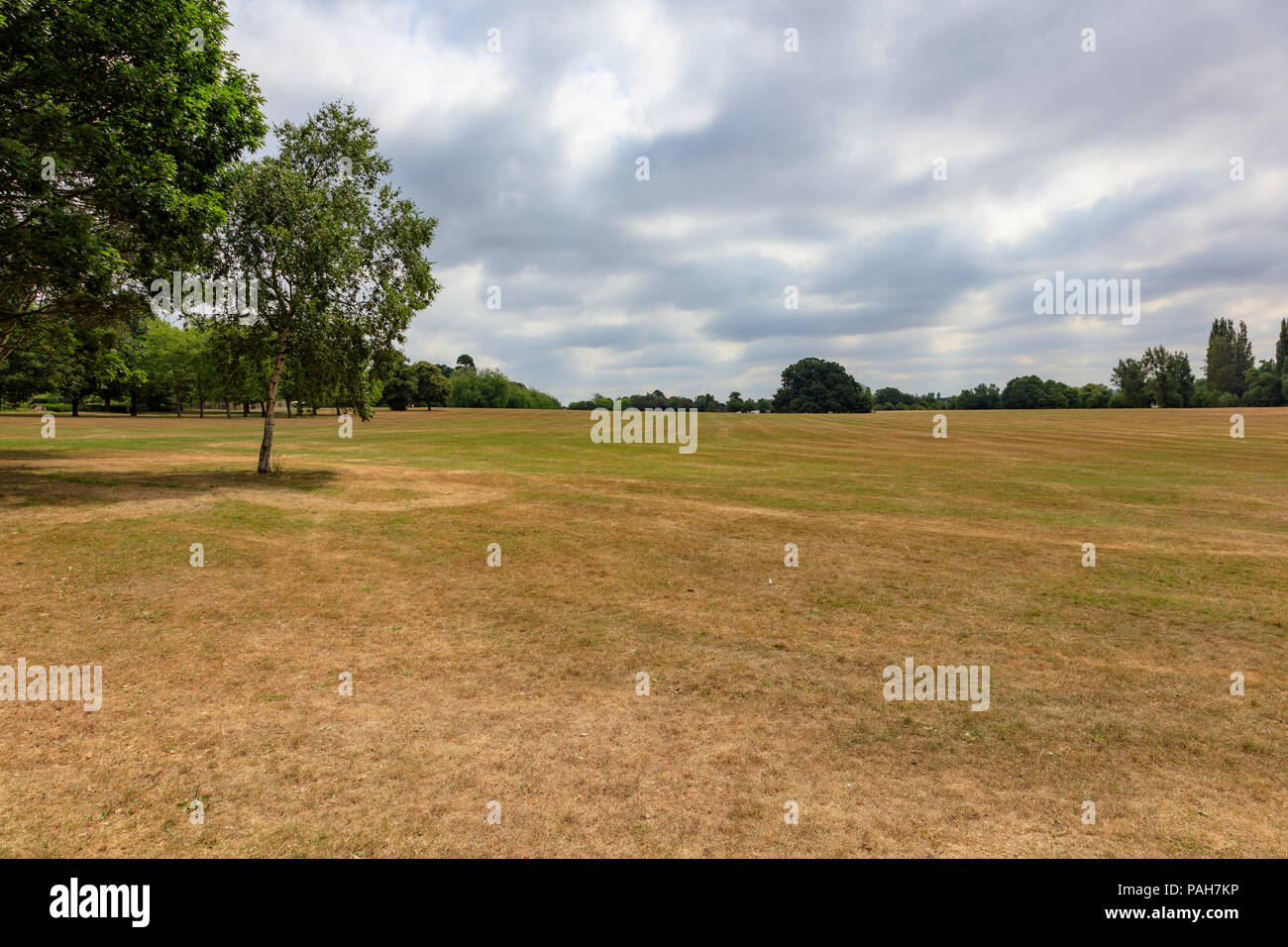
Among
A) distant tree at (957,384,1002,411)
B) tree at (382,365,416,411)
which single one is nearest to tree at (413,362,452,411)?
tree at (382,365,416,411)

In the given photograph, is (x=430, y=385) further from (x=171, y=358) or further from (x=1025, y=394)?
(x=1025, y=394)

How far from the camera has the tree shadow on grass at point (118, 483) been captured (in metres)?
18.6

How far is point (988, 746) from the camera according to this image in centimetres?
701

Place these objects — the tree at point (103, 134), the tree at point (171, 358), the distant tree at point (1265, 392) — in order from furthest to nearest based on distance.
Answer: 1. the distant tree at point (1265, 392)
2. the tree at point (171, 358)
3. the tree at point (103, 134)

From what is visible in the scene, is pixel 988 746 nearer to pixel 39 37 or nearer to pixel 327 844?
pixel 327 844

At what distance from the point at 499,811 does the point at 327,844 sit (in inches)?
A: 59.0

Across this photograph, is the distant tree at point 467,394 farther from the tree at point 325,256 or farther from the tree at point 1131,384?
the tree at point 1131,384

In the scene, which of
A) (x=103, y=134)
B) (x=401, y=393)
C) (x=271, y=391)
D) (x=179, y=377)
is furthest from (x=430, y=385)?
(x=103, y=134)

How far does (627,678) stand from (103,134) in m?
21.6

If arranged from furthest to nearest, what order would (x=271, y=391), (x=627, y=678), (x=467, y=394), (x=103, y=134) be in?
(x=467, y=394) < (x=271, y=391) < (x=103, y=134) < (x=627, y=678)

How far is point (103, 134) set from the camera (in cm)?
1641

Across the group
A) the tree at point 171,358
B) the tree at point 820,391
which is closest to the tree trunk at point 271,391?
the tree at point 171,358

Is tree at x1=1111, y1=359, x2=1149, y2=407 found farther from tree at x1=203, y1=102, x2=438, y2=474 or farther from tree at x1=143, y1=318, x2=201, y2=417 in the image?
tree at x1=143, y1=318, x2=201, y2=417

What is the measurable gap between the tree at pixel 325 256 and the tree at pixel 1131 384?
164294mm
